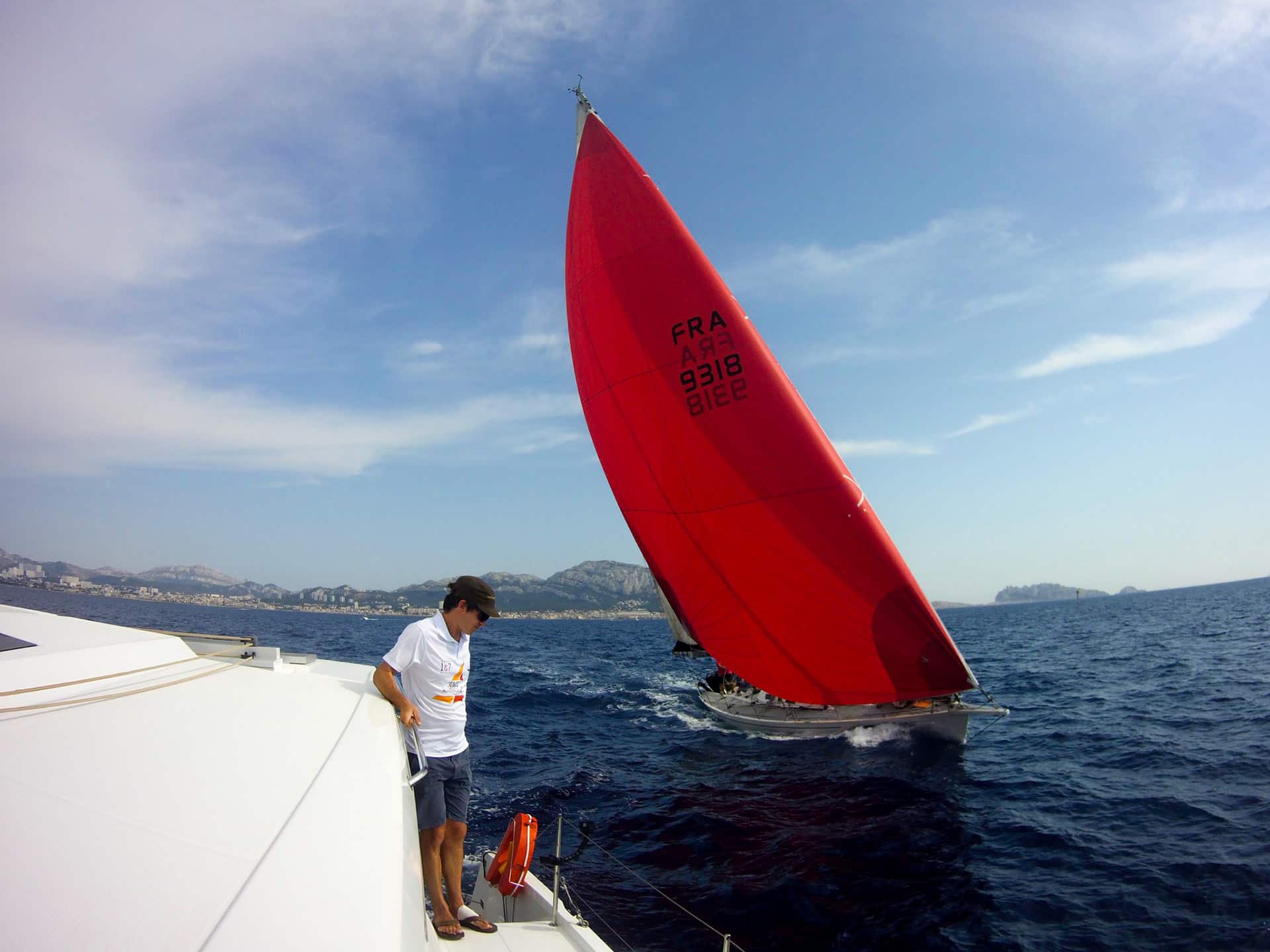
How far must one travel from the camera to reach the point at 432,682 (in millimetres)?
4160

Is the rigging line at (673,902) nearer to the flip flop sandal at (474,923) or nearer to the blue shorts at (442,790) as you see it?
the flip flop sandal at (474,923)

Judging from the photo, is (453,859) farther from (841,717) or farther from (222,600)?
(222,600)

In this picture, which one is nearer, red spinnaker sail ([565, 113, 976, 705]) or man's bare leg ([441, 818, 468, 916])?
man's bare leg ([441, 818, 468, 916])

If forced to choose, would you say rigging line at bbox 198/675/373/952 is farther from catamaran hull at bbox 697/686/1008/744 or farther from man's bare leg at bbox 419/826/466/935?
catamaran hull at bbox 697/686/1008/744

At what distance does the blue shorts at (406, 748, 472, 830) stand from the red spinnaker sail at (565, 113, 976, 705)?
7267 mm

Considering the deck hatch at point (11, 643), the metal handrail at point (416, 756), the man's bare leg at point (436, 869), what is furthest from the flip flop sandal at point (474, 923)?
the deck hatch at point (11, 643)

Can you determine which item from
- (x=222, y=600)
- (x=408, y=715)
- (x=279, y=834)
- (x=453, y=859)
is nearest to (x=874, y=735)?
(x=453, y=859)

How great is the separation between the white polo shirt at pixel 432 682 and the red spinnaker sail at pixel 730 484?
7308 mm

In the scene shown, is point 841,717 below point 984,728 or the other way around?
the other way around

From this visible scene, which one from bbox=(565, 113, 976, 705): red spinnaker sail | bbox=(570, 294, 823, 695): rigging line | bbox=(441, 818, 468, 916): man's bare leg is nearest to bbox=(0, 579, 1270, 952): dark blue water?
bbox=(565, 113, 976, 705): red spinnaker sail

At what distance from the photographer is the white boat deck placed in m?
1.93

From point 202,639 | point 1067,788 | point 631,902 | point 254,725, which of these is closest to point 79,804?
point 254,725

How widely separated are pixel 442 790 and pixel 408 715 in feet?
2.08

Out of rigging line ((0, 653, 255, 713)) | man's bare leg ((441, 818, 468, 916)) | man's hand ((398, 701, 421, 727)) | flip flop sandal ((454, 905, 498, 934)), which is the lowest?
flip flop sandal ((454, 905, 498, 934))
